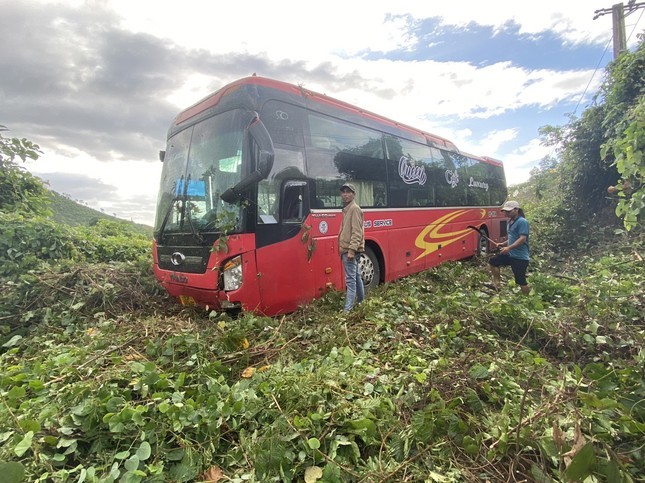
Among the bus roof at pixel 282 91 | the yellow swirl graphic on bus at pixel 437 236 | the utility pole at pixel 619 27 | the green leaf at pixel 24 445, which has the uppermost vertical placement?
the utility pole at pixel 619 27

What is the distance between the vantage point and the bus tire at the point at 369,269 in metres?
6.25

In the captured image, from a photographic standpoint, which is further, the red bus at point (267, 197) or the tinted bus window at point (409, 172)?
the tinted bus window at point (409, 172)

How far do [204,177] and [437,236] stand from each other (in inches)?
235

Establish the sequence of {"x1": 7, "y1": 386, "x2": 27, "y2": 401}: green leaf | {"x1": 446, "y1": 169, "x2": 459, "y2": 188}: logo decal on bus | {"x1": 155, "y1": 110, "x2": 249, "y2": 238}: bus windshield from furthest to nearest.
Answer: {"x1": 446, "y1": 169, "x2": 459, "y2": 188}: logo decal on bus < {"x1": 155, "y1": 110, "x2": 249, "y2": 238}: bus windshield < {"x1": 7, "y1": 386, "x2": 27, "y2": 401}: green leaf

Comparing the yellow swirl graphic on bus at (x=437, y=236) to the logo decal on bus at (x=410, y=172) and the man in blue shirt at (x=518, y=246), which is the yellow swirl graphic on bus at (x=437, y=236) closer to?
the logo decal on bus at (x=410, y=172)

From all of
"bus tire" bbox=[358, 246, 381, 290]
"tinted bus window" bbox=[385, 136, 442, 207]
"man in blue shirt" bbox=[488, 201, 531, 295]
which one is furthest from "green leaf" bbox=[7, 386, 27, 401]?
"man in blue shirt" bbox=[488, 201, 531, 295]

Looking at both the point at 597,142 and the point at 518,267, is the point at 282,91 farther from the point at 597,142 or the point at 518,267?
the point at 597,142

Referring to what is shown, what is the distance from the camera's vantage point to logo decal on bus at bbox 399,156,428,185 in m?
7.44

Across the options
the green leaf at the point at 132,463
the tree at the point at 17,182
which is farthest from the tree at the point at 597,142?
the tree at the point at 17,182

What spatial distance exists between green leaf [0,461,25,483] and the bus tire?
499cm

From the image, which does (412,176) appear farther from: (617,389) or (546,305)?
(617,389)

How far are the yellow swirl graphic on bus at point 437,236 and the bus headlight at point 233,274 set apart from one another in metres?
4.54

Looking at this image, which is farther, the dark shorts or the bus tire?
the dark shorts

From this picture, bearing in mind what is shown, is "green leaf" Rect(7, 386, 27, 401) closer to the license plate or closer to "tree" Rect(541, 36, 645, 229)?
the license plate
